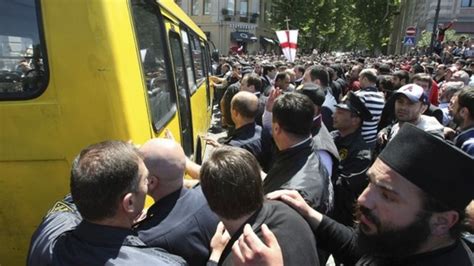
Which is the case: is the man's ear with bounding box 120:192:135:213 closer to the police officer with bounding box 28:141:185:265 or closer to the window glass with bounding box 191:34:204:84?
the police officer with bounding box 28:141:185:265

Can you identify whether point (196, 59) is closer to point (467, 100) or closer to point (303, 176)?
point (467, 100)

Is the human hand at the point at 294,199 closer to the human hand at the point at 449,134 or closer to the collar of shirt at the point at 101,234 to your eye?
the collar of shirt at the point at 101,234

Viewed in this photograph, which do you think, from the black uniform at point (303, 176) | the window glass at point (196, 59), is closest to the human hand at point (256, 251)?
the black uniform at point (303, 176)

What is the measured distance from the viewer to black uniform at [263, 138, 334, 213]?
7.75 ft

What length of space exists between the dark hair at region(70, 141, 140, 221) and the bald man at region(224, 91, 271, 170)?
2416 millimetres

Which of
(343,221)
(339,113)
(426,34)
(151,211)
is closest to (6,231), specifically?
(151,211)

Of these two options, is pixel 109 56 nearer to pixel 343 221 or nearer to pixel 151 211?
pixel 151 211

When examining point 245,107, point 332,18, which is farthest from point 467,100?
point 332,18

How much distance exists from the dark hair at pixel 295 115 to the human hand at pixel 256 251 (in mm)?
1194

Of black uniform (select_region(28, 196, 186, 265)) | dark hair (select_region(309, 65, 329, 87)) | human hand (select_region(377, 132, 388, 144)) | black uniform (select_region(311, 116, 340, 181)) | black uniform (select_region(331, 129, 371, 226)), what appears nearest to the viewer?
black uniform (select_region(28, 196, 186, 265))

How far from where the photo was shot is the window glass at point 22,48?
2.42 meters

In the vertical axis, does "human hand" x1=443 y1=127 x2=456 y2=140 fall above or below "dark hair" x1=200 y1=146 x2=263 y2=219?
below

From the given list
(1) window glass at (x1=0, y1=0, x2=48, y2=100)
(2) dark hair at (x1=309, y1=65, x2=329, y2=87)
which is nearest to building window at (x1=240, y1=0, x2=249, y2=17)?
(2) dark hair at (x1=309, y1=65, x2=329, y2=87)

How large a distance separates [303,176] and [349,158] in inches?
61.6
